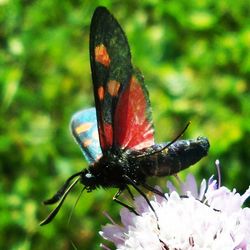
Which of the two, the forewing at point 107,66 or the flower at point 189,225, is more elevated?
the forewing at point 107,66

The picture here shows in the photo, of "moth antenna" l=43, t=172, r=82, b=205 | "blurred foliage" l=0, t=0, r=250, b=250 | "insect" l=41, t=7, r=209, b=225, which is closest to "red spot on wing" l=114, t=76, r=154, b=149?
"insect" l=41, t=7, r=209, b=225

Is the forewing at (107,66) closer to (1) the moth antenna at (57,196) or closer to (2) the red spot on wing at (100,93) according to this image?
(2) the red spot on wing at (100,93)

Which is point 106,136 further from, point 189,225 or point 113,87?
point 189,225

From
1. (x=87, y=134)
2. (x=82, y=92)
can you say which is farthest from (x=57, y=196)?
(x=82, y=92)

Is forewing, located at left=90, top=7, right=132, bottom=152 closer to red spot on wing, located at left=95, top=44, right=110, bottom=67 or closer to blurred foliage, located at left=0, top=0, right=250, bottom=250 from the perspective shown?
red spot on wing, located at left=95, top=44, right=110, bottom=67

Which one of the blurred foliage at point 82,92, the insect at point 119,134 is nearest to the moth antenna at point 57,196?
the insect at point 119,134

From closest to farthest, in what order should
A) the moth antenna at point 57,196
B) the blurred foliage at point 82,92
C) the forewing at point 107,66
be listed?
the forewing at point 107,66, the moth antenna at point 57,196, the blurred foliage at point 82,92

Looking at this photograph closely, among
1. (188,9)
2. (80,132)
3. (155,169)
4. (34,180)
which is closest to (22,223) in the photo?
(34,180)
